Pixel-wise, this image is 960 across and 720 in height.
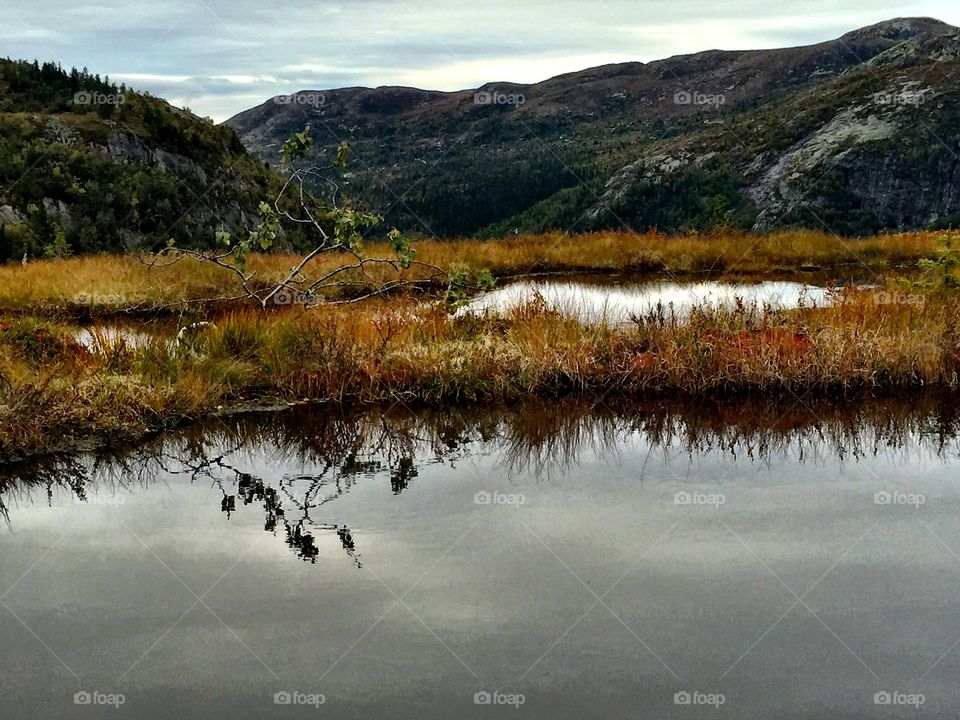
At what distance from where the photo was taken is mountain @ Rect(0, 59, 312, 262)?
121 ft

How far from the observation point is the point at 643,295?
19.6 m

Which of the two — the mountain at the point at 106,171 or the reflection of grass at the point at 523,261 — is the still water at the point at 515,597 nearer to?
the reflection of grass at the point at 523,261

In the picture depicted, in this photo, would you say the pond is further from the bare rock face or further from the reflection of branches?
the bare rock face

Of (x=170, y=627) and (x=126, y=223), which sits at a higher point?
(x=126, y=223)

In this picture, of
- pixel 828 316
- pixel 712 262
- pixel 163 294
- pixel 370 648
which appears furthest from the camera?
pixel 712 262

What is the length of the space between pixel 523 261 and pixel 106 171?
27277 millimetres

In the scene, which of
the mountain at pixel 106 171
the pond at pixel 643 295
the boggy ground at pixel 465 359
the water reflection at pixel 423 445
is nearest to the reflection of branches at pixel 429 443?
the water reflection at pixel 423 445

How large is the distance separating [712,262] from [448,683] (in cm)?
2174

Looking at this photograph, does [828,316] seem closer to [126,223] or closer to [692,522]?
[692,522]

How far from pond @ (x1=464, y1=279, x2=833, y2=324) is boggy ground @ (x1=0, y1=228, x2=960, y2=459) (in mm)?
1536

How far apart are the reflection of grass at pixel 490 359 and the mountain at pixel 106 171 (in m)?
17.4

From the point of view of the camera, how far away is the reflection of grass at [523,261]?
19.1 metres

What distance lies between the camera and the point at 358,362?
1249 centimetres

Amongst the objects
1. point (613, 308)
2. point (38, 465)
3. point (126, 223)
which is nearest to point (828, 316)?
point (613, 308)
